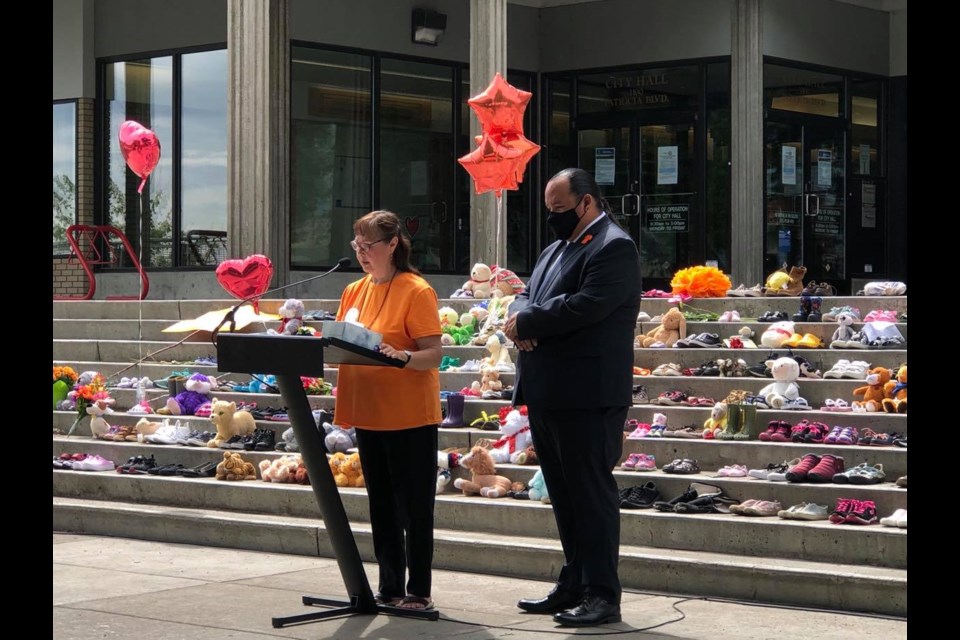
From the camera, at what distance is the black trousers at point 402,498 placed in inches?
240

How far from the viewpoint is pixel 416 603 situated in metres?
6.16

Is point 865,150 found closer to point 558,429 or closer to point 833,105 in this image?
point 833,105

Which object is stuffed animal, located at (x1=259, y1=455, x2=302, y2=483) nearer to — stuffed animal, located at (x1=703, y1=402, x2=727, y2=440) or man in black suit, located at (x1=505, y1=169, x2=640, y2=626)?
stuffed animal, located at (x1=703, y1=402, x2=727, y2=440)

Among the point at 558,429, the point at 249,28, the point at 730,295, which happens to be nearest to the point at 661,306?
the point at 730,295

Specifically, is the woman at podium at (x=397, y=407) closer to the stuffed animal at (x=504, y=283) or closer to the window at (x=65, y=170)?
the stuffed animal at (x=504, y=283)

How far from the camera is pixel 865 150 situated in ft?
66.4

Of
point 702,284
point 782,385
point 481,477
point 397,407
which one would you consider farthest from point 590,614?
point 702,284

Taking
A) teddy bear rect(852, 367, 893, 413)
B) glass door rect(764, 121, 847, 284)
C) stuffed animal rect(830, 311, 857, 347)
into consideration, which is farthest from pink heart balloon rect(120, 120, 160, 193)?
glass door rect(764, 121, 847, 284)

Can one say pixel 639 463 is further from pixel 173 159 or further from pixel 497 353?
pixel 173 159

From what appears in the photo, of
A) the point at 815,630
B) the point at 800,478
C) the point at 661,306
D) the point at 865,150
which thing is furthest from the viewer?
the point at 865,150

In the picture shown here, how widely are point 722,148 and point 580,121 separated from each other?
249 centimetres

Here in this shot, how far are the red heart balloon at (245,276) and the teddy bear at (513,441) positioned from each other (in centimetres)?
443
